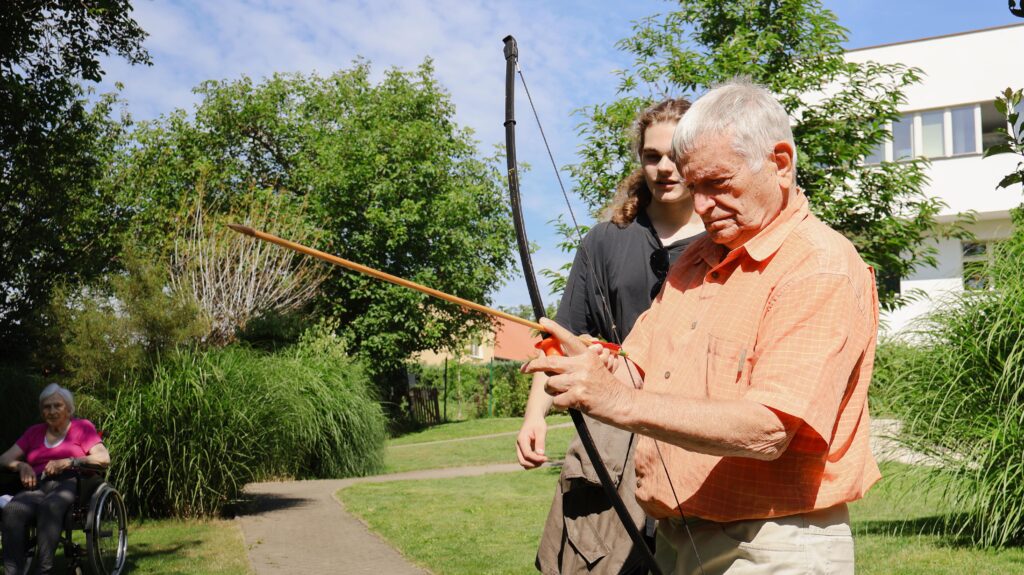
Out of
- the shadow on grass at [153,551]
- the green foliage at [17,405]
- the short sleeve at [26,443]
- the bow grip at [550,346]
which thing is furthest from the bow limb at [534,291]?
the green foliage at [17,405]

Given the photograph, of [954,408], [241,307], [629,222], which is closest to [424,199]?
[241,307]

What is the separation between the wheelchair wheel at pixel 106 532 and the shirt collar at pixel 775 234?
5.91 meters

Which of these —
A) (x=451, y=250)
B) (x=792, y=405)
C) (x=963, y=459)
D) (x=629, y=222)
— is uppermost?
(x=451, y=250)

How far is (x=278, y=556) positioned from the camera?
776 centimetres

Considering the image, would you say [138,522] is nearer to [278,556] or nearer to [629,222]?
[278,556]

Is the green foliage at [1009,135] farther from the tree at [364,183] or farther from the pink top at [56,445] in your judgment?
the tree at [364,183]

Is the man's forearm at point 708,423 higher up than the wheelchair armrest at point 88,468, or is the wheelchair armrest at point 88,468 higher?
the man's forearm at point 708,423

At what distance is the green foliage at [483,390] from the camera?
31.8m

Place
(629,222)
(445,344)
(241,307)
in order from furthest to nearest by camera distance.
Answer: (445,344)
(241,307)
(629,222)

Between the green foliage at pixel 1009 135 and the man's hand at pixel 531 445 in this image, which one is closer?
the man's hand at pixel 531 445

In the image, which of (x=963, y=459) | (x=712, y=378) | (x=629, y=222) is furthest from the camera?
(x=963, y=459)

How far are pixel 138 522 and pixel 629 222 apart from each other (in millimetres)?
8161

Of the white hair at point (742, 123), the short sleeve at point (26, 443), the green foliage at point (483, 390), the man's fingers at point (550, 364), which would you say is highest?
the white hair at point (742, 123)

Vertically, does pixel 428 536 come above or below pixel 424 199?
below
